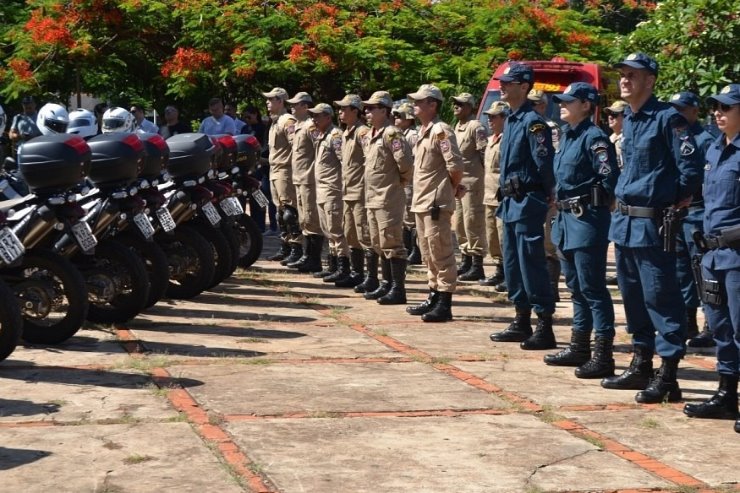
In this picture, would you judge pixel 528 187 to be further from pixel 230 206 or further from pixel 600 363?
pixel 230 206

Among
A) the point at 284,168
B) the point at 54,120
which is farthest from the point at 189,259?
the point at 284,168

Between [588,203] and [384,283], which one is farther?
[384,283]

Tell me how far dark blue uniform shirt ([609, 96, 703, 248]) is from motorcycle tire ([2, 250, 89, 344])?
361 centimetres

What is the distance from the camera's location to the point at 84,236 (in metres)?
9.30

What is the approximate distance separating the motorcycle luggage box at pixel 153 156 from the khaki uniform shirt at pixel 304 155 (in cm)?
306

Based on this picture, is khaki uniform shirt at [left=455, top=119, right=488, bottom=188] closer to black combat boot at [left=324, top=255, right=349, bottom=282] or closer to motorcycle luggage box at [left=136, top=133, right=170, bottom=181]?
black combat boot at [left=324, top=255, right=349, bottom=282]

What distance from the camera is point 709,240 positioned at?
707 centimetres

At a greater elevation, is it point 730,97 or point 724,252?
point 730,97

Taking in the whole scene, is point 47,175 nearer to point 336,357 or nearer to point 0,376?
point 0,376

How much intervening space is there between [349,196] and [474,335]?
2765 millimetres

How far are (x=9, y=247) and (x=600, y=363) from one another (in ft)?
12.1

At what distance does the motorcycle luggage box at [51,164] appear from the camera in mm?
9094

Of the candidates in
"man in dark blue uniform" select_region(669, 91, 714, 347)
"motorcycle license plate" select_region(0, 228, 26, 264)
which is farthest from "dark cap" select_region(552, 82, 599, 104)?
"motorcycle license plate" select_region(0, 228, 26, 264)

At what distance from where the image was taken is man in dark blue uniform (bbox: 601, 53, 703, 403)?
7492 millimetres
